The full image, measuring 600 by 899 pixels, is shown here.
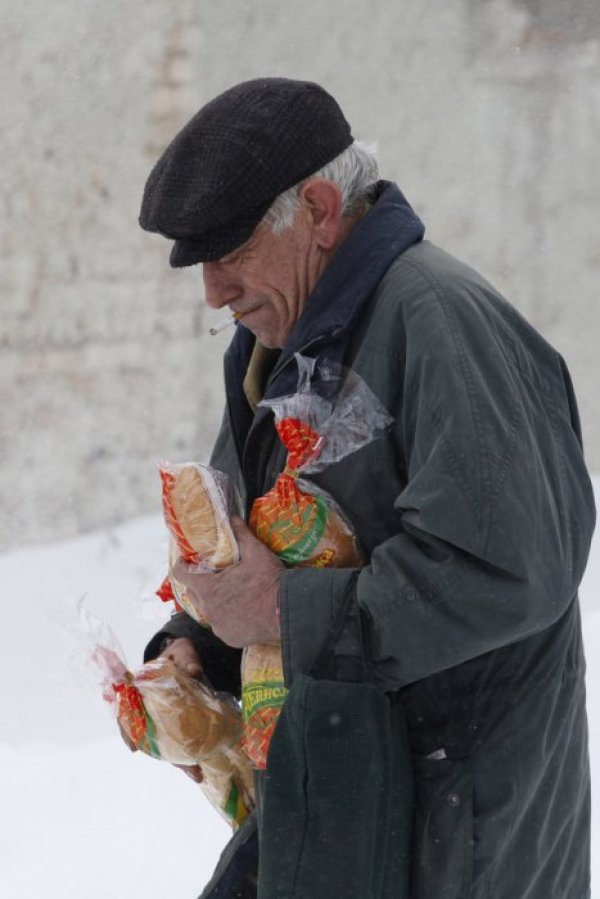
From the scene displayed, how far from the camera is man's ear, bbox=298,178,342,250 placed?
1561mm

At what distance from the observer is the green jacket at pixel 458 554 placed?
1378mm

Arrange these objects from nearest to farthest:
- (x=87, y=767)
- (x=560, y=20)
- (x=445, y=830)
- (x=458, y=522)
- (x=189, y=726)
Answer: (x=458, y=522) < (x=445, y=830) < (x=189, y=726) < (x=87, y=767) < (x=560, y=20)

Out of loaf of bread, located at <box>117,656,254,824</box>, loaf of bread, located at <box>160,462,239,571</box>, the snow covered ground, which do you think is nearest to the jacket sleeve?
loaf of bread, located at <box>160,462,239,571</box>

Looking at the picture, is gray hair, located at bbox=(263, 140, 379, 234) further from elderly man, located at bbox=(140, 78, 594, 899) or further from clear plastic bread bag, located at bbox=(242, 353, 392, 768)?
clear plastic bread bag, located at bbox=(242, 353, 392, 768)

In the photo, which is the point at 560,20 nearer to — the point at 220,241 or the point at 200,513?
the point at 220,241

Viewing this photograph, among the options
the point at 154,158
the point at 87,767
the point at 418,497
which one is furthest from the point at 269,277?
the point at 154,158

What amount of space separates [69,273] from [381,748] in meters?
3.60

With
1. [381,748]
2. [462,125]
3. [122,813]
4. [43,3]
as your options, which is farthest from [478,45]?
[381,748]

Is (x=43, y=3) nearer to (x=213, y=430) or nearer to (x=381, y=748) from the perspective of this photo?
(x=213, y=430)

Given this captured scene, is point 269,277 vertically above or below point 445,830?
above

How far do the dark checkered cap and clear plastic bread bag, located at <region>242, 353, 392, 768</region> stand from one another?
204mm

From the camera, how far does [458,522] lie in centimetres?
136

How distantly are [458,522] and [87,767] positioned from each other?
2825mm

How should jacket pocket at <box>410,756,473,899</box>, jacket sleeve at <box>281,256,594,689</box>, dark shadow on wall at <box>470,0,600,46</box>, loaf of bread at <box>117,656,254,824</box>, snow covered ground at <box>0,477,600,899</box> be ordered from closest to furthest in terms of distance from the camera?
jacket sleeve at <box>281,256,594,689</box> < jacket pocket at <box>410,756,473,899</box> < loaf of bread at <box>117,656,254,824</box> < snow covered ground at <box>0,477,600,899</box> < dark shadow on wall at <box>470,0,600,46</box>
